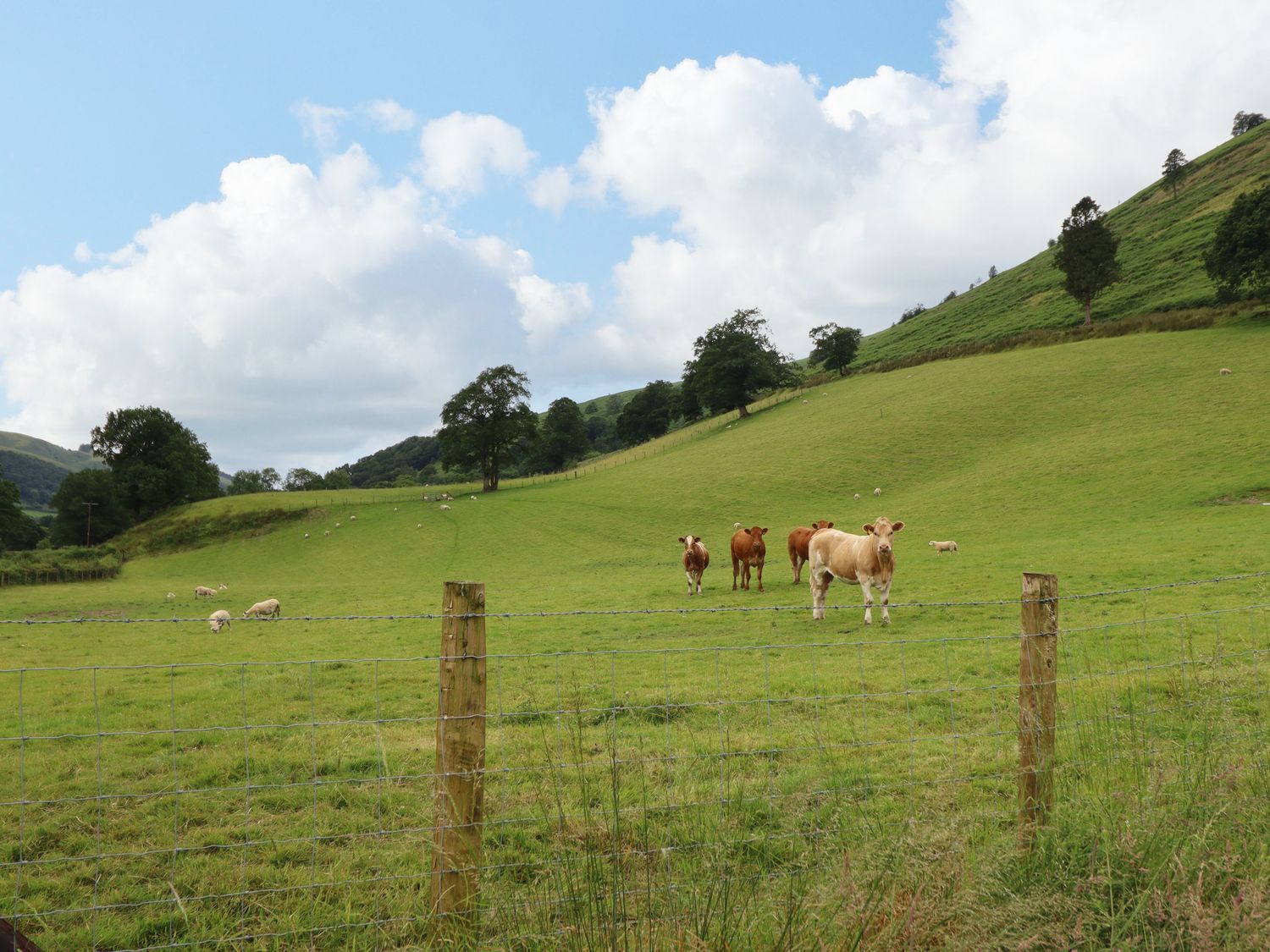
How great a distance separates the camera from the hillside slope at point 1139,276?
2731 inches

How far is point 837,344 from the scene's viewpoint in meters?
80.7

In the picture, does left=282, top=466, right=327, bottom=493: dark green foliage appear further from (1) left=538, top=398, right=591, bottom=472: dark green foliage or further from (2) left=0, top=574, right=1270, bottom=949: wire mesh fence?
(2) left=0, top=574, right=1270, bottom=949: wire mesh fence

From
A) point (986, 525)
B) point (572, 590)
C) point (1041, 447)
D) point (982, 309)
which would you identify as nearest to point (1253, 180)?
point (982, 309)

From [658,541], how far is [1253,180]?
3778 inches

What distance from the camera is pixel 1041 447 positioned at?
40125mm

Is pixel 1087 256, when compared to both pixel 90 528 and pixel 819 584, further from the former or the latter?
pixel 90 528

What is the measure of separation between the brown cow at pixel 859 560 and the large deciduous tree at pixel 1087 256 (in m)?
58.2

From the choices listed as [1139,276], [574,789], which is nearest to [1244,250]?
[1139,276]

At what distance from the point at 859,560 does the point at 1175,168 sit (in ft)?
439

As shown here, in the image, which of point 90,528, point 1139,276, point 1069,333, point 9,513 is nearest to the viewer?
point 9,513

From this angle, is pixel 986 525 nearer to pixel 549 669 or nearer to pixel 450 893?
pixel 549 669


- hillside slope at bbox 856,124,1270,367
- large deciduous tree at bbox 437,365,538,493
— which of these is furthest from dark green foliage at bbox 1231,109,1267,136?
large deciduous tree at bbox 437,365,538,493

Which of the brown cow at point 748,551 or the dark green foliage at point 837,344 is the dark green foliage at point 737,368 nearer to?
the dark green foliage at point 837,344

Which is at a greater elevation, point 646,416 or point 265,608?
point 646,416
